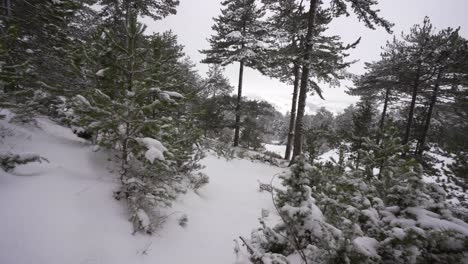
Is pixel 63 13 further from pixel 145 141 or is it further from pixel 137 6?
pixel 137 6

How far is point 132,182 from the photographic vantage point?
3.54 m

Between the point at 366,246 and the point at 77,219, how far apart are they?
3.49m

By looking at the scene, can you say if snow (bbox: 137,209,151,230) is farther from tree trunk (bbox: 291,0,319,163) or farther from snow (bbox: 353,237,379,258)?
tree trunk (bbox: 291,0,319,163)

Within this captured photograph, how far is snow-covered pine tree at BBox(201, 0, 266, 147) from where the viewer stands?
1450 cm

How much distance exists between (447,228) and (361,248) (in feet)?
2.55

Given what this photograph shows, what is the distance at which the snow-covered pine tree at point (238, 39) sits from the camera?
571 inches

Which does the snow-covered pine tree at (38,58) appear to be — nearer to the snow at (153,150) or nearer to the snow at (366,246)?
the snow at (153,150)

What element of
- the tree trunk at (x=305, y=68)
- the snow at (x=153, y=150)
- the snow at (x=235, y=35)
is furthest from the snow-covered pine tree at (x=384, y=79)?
the snow at (x=153, y=150)

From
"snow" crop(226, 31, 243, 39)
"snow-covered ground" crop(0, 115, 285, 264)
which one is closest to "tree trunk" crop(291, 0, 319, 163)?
"snow-covered ground" crop(0, 115, 285, 264)

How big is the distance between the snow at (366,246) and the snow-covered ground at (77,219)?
225cm

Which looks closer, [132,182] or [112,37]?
[132,182]

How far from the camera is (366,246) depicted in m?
2.10

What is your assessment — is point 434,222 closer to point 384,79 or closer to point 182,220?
point 182,220

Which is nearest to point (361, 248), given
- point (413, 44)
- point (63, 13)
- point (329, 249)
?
point (329, 249)
